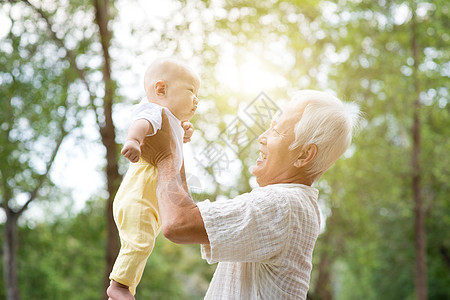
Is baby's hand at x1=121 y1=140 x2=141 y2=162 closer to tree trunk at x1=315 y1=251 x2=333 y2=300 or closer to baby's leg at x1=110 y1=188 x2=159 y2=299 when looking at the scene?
baby's leg at x1=110 y1=188 x2=159 y2=299

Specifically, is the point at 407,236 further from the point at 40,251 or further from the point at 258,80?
the point at 40,251

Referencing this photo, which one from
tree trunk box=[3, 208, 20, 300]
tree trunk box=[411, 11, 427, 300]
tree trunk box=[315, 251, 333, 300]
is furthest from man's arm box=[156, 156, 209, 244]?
tree trunk box=[3, 208, 20, 300]

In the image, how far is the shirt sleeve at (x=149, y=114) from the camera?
6.29ft

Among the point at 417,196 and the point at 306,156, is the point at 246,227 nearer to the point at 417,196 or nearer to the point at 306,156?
the point at 306,156

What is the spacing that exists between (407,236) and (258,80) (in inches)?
415

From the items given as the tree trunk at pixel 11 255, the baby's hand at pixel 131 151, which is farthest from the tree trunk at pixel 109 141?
the tree trunk at pixel 11 255

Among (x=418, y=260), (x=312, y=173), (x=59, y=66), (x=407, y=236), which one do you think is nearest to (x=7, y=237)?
(x=59, y=66)

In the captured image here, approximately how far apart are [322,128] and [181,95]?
58 cm

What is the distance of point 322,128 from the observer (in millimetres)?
2064

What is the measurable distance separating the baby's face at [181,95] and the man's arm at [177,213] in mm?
300

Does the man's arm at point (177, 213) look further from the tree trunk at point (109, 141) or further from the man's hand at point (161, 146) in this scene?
the tree trunk at point (109, 141)

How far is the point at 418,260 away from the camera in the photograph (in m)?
13.1

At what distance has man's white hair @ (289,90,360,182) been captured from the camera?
6.78ft

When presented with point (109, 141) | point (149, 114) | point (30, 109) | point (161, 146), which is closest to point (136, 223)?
point (161, 146)
